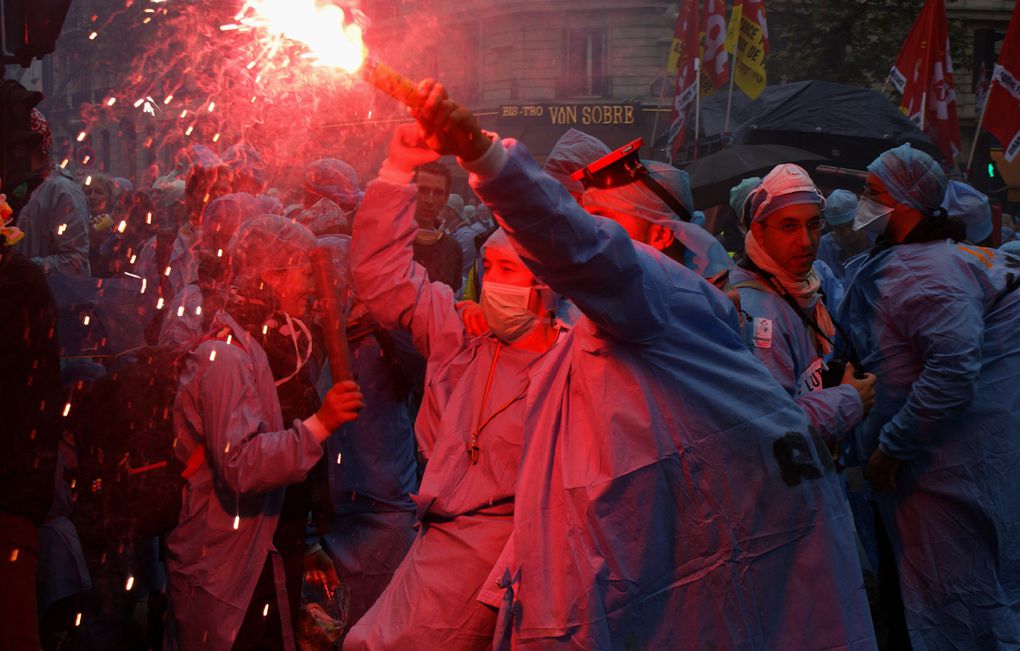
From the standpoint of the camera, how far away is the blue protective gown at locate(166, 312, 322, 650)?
4277 millimetres

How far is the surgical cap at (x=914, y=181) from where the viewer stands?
18.3 ft

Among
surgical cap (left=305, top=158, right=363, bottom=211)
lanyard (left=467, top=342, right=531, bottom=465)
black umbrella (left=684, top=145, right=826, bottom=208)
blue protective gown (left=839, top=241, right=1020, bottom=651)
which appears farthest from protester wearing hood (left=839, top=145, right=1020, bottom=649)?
black umbrella (left=684, top=145, right=826, bottom=208)

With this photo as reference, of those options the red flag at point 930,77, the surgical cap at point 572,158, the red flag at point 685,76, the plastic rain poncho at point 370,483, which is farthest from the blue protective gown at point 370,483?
the red flag at point 930,77

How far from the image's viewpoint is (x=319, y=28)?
3.03 meters

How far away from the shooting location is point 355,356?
5895 millimetres

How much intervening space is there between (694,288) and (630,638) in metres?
0.97

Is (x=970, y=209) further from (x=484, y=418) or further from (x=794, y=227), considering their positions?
(x=484, y=418)

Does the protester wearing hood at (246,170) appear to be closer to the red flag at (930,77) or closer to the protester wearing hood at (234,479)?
the protester wearing hood at (234,479)

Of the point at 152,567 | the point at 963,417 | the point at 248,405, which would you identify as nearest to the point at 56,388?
the point at 248,405

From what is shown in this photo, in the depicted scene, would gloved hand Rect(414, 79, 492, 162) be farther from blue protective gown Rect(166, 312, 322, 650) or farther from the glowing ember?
blue protective gown Rect(166, 312, 322, 650)

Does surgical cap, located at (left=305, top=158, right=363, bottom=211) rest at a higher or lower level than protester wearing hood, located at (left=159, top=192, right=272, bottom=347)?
higher

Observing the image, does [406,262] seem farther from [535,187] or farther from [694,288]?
[535,187]

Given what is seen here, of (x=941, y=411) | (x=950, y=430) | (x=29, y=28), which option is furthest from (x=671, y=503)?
(x=29, y=28)

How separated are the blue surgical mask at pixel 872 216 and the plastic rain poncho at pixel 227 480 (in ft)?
10.1
